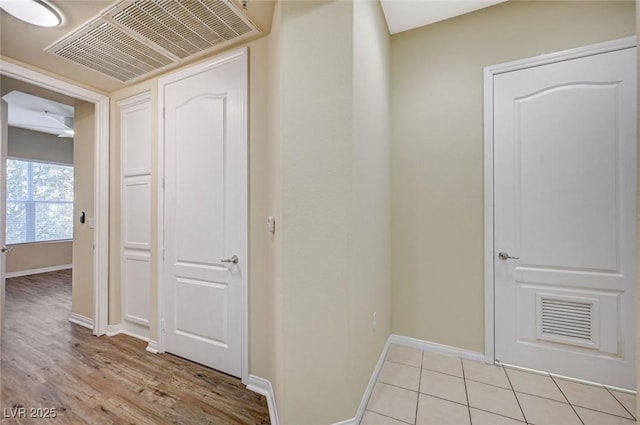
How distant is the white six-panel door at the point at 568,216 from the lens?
1786mm

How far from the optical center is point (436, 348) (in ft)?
7.60

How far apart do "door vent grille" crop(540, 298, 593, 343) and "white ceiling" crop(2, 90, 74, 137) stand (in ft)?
18.4

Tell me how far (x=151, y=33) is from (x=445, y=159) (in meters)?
2.47

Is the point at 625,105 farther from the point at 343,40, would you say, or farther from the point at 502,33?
the point at 343,40

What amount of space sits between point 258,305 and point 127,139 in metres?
2.24

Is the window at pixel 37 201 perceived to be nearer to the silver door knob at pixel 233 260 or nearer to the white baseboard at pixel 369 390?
the silver door knob at pixel 233 260

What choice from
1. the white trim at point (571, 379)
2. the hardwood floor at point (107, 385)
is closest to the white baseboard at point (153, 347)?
the hardwood floor at point (107, 385)

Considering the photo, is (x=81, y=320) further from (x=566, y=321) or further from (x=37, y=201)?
(x=566, y=321)

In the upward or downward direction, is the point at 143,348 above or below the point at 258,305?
below

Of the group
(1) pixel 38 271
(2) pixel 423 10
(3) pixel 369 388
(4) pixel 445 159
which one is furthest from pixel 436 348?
(1) pixel 38 271

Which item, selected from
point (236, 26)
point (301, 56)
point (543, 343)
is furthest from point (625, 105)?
point (236, 26)

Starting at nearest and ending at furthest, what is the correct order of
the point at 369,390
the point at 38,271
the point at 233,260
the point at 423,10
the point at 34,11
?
the point at 34,11, the point at 369,390, the point at 233,260, the point at 423,10, the point at 38,271

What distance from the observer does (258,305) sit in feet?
6.52

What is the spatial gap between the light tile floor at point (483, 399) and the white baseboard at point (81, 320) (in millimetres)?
3089
